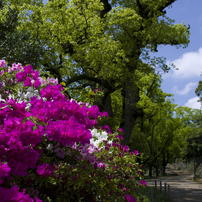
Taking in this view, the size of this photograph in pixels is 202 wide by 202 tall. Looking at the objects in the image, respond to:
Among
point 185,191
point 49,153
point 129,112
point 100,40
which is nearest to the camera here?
point 49,153

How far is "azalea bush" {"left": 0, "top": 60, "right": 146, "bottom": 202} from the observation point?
2.54m

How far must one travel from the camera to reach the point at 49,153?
3.19m

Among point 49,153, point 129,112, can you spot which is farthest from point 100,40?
point 49,153

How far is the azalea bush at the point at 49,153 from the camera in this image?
254cm

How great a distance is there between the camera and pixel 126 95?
17.7 metres

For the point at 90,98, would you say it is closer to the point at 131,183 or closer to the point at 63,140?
the point at 131,183

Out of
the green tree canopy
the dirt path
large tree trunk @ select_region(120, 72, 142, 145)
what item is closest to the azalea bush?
the green tree canopy

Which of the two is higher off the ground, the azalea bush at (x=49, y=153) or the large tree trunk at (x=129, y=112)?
the large tree trunk at (x=129, y=112)

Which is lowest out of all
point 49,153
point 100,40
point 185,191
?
point 185,191

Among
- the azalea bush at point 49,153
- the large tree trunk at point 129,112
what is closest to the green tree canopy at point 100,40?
the large tree trunk at point 129,112

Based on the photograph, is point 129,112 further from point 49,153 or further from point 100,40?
point 49,153

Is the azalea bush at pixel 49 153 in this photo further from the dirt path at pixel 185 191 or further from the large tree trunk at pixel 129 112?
the large tree trunk at pixel 129 112

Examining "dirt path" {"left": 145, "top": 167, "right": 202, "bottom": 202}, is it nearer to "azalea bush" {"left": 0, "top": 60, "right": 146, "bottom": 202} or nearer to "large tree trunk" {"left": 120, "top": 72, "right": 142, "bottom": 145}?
"large tree trunk" {"left": 120, "top": 72, "right": 142, "bottom": 145}

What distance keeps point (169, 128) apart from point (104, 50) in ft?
95.5
